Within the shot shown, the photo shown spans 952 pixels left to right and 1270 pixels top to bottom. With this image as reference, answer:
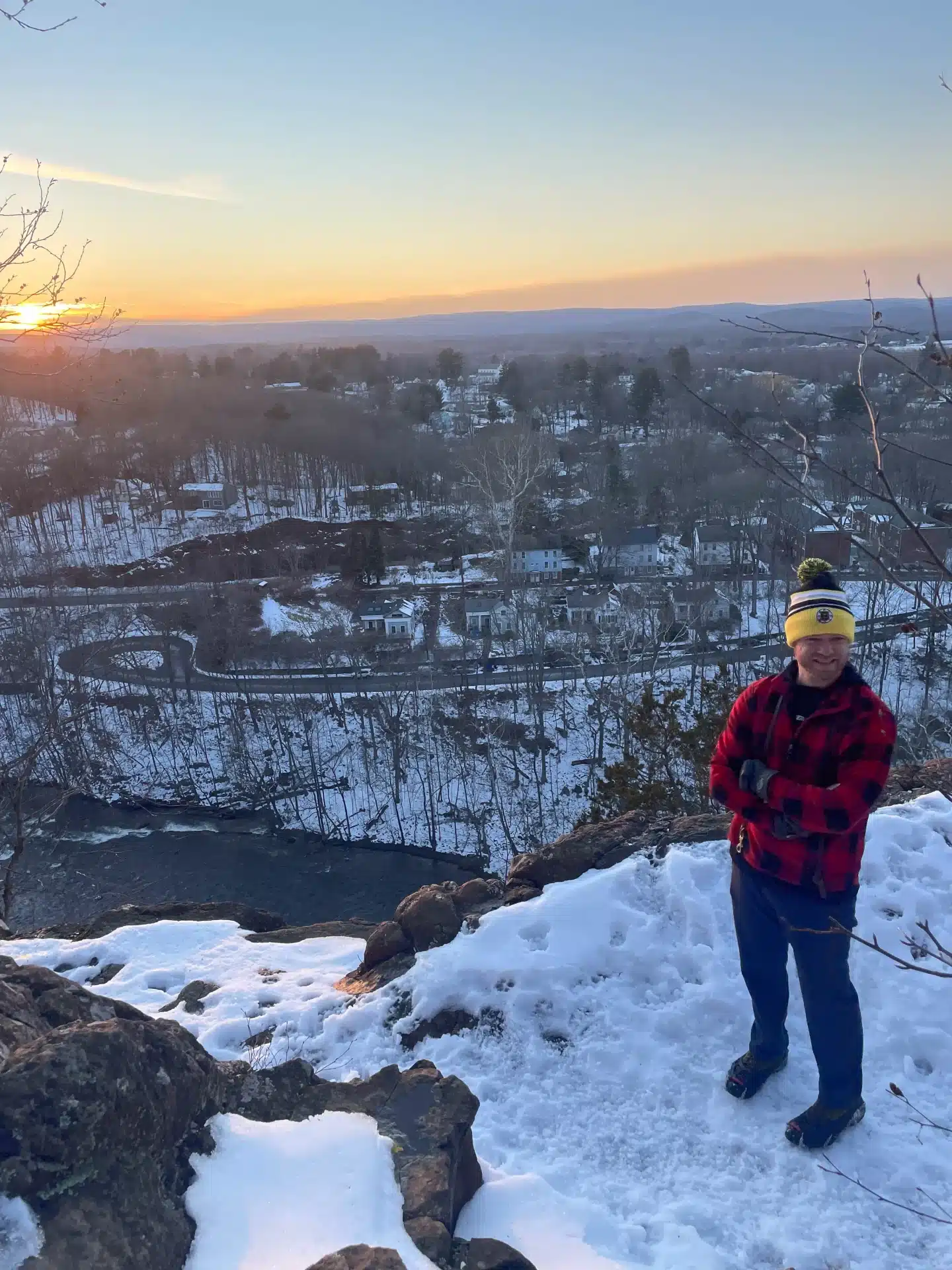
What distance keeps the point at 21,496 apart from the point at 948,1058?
40.7 m

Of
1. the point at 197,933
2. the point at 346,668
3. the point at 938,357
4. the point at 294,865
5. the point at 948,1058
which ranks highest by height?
the point at 938,357

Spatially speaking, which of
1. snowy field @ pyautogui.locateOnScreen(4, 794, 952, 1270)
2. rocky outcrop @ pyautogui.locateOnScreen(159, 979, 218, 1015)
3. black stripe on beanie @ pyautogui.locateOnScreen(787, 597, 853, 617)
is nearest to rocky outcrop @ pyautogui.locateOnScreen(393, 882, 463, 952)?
snowy field @ pyautogui.locateOnScreen(4, 794, 952, 1270)

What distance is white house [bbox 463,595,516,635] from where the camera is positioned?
25609mm

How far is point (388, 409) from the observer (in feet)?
170

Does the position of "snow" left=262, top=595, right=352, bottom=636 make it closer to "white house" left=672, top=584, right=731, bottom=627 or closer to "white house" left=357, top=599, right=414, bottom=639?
"white house" left=357, top=599, right=414, bottom=639

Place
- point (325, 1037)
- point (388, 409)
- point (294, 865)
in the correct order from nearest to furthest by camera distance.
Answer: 1. point (325, 1037)
2. point (294, 865)
3. point (388, 409)

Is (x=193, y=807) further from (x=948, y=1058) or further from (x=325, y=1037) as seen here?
(x=948, y=1058)

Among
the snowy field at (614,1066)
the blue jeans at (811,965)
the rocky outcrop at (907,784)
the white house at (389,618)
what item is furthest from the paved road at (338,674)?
the blue jeans at (811,965)

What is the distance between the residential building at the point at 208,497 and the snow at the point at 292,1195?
3947cm

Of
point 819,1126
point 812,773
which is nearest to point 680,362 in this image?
point 812,773

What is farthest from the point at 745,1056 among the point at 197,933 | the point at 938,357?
the point at 197,933

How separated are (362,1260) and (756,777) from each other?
1.84 meters

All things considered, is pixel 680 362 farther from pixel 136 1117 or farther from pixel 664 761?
pixel 136 1117

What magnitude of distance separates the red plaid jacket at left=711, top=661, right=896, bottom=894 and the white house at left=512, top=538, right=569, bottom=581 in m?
27.0
